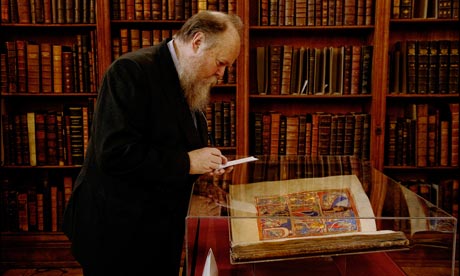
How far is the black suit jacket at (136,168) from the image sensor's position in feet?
4.22

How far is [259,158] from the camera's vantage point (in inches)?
70.5

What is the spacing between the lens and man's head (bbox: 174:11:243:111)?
1.46 meters

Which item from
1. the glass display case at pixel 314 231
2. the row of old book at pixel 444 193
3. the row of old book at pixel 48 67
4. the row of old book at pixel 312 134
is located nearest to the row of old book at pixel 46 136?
the row of old book at pixel 48 67

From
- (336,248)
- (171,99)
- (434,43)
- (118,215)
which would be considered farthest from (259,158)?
(434,43)

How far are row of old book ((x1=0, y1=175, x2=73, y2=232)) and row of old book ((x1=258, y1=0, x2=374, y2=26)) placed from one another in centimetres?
172

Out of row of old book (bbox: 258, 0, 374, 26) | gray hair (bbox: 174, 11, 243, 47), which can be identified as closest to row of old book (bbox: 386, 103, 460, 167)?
row of old book (bbox: 258, 0, 374, 26)

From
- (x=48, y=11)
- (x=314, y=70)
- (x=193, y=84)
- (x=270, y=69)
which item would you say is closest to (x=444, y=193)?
(x=314, y=70)

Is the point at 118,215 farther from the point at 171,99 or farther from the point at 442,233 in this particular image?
the point at 442,233

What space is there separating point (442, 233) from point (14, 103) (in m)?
2.88

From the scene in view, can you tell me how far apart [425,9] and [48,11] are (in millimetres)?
2391

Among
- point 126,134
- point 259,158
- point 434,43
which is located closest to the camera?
point 126,134

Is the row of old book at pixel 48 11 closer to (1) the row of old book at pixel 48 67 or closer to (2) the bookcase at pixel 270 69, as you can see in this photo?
(2) the bookcase at pixel 270 69

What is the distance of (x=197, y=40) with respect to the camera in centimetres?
146

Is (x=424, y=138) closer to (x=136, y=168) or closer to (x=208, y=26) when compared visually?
(x=208, y=26)
